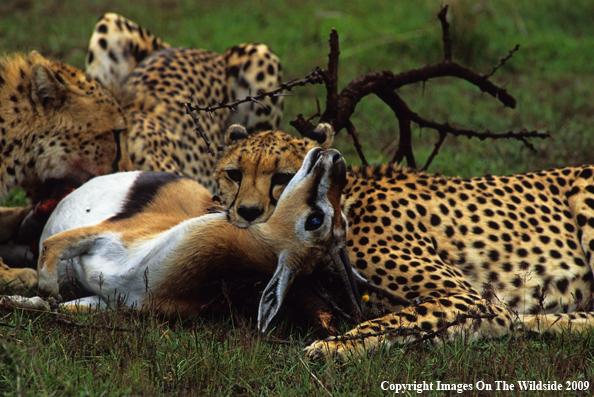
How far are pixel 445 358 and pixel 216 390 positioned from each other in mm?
793

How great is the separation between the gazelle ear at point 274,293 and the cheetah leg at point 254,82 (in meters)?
3.17

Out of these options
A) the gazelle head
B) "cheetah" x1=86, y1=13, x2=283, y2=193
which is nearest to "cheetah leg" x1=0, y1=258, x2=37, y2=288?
the gazelle head

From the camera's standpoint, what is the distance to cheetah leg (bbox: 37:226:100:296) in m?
2.64

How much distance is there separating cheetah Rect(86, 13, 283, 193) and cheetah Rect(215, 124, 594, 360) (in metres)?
1.96

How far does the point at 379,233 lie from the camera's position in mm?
2922

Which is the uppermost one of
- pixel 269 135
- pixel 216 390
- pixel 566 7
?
pixel 566 7

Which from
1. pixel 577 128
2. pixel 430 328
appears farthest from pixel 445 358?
pixel 577 128

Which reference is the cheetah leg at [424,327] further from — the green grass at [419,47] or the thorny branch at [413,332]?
the green grass at [419,47]

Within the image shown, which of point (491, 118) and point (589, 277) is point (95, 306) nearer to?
point (589, 277)

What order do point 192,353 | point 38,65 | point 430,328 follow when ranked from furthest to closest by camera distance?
1. point 38,65
2. point 430,328
3. point 192,353

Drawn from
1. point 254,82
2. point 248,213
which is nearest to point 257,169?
point 248,213

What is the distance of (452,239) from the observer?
10.1ft

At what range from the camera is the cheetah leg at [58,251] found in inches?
104

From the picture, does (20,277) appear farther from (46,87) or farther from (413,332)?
(413,332)
